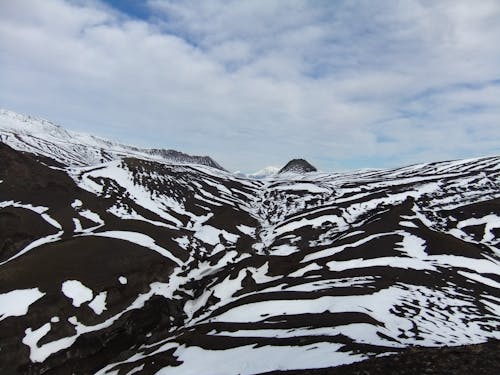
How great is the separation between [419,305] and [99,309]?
42.4 metres

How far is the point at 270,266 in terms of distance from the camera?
7425cm

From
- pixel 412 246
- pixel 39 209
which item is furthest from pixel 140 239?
pixel 412 246

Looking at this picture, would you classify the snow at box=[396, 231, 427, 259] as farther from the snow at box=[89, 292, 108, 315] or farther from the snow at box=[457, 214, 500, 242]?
the snow at box=[89, 292, 108, 315]

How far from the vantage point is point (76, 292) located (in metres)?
62.8

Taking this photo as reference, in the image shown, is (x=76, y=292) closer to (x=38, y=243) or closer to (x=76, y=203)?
(x=38, y=243)

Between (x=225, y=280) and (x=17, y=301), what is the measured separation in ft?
98.4

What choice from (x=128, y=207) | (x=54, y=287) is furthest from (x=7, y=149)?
(x=54, y=287)

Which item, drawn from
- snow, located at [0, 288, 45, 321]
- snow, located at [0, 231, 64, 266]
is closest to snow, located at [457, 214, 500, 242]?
snow, located at [0, 288, 45, 321]

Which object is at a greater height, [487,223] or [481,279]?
[487,223]

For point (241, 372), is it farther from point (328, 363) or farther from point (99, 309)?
point (99, 309)

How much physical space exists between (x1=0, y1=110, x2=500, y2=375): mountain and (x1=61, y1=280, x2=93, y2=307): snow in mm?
280

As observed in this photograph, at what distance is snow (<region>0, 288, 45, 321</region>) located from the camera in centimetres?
5512

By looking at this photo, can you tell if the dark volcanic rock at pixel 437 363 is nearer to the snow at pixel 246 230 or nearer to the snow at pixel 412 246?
the snow at pixel 412 246

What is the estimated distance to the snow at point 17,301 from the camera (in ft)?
181
